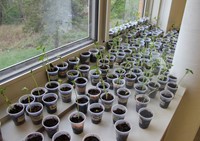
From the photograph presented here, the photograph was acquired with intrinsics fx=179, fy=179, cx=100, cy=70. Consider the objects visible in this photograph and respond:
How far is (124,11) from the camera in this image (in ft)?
5.88

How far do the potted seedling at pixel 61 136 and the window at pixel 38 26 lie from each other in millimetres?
416

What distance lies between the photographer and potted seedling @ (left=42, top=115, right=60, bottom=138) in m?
0.72

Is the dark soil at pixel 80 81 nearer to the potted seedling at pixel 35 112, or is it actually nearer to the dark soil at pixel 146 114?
the potted seedling at pixel 35 112

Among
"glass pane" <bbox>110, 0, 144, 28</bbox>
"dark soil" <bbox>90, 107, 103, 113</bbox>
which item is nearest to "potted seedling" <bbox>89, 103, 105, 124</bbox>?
"dark soil" <bbox>90, 107, 103, 113</bbox>

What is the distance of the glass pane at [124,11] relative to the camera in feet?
5.20

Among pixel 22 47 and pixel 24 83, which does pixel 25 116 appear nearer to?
pixel 24 83

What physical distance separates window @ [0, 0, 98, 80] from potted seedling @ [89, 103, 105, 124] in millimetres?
439

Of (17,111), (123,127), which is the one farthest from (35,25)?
(123,127)

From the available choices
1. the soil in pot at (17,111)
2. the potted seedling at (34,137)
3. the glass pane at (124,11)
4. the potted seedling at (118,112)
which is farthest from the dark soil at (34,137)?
the glass pane at (124,11)

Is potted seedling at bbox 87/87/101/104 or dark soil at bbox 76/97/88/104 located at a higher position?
potted seedling at bbox 87/87/101/104

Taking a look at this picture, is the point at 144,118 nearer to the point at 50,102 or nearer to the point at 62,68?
the point at 50,102

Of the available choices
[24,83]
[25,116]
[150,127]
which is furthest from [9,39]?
[150,127]

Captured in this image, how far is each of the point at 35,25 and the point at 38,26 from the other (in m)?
0.02

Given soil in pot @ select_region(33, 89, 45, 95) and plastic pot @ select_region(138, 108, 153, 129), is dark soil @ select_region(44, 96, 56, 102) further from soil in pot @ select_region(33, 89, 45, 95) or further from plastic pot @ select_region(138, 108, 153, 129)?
plastic pot @ select_region(138, 108, 153, 129)
